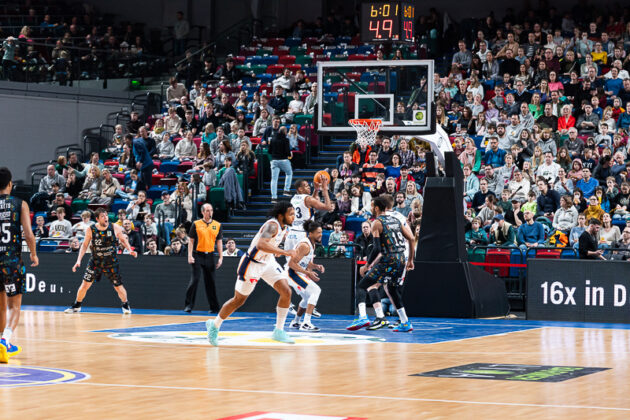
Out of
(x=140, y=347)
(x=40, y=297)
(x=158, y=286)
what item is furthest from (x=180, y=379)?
(x=40, y=297)

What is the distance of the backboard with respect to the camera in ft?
64.6

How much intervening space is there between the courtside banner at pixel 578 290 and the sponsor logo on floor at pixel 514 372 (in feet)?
25.3

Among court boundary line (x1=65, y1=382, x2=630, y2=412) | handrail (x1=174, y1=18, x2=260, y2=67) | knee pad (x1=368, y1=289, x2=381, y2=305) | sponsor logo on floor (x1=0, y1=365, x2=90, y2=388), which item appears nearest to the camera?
court boundary line (x1=65, y1=382, x2=630, y2=412)

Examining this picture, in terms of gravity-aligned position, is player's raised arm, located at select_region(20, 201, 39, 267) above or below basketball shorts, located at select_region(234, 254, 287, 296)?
above

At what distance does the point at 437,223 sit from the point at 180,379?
32.5ft

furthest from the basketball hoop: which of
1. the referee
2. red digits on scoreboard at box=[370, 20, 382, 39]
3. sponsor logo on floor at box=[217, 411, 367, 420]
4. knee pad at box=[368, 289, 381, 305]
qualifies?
sponsor logo on floor at box=[217, 411, 367, 420]

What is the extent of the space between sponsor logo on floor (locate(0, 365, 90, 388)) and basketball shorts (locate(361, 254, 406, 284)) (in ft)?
18.7

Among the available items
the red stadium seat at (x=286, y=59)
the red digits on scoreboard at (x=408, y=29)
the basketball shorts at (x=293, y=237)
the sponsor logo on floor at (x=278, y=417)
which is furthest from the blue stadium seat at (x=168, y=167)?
the sponsor logo on floor at (x=278, y=417)

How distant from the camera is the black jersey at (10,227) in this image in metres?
12.1

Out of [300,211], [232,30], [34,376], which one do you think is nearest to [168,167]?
[232,30]

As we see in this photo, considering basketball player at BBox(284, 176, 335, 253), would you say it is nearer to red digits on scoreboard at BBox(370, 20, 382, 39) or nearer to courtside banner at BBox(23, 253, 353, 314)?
courtside banner at BBox(23, 253, 353, 314)

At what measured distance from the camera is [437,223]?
1959 cm

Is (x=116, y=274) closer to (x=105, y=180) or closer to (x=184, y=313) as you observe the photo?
(x=184, y=313)

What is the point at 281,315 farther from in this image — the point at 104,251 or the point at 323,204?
the point at 104,251
